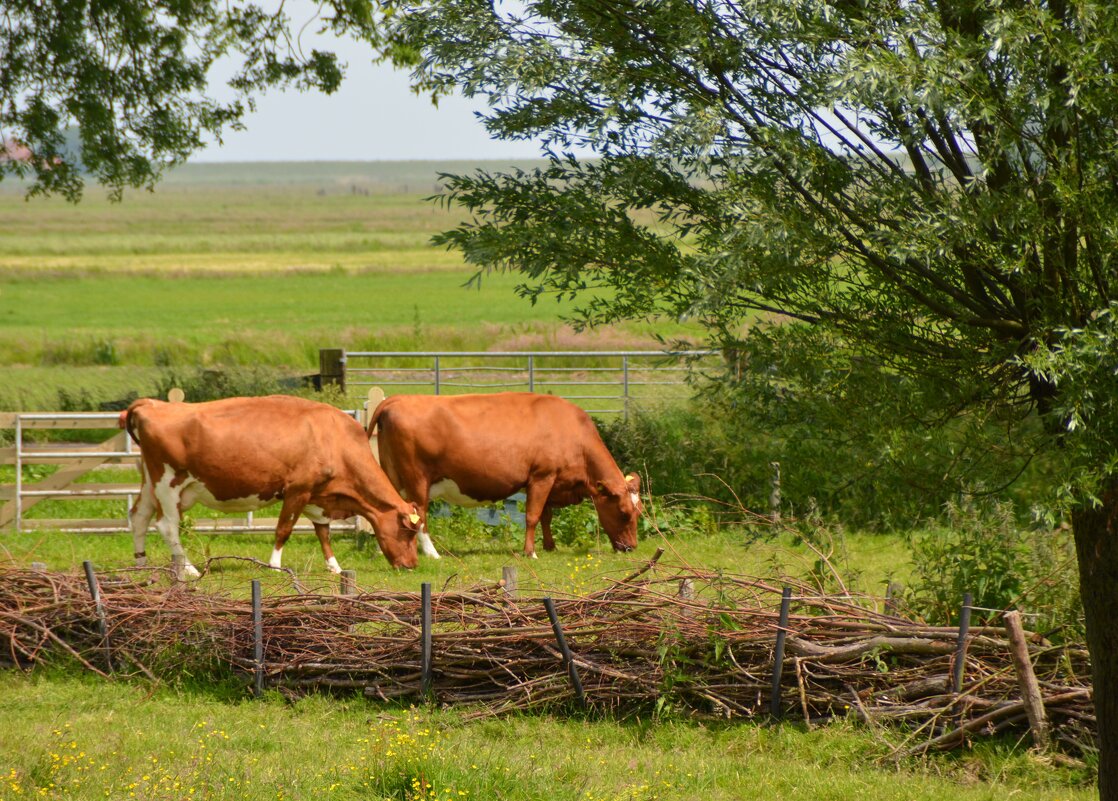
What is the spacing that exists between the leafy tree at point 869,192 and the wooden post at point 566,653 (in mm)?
2589

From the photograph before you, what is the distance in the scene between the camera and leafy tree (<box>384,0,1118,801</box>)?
5.27 m

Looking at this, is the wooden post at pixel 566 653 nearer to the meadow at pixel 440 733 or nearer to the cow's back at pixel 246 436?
the meadow at pixel 440 733

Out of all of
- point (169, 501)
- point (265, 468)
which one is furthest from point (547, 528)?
point (169, 501)

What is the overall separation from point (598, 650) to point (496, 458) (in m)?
6.44

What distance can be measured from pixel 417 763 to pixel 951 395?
3234 mm

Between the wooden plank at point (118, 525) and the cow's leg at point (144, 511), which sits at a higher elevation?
the cow's leg at point (144, 511)

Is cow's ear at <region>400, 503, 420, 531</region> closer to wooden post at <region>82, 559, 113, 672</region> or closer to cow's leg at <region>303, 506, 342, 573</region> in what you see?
cow's leg at <region>303, 506, 342, 573</region>

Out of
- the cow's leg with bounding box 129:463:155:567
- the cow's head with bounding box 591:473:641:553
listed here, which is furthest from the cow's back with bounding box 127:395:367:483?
the cow's head with bounding box 591:473:641:553

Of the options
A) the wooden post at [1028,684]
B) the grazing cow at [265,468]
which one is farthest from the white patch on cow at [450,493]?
the wooden post at [1028,684]

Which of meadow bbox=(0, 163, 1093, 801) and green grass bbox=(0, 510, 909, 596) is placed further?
green grass bbox=(0, 510, 909, 596)

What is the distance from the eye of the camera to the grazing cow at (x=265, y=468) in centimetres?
1344

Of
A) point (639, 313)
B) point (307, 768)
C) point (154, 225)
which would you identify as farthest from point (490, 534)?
point (154, 225)

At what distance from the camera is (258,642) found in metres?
9.20

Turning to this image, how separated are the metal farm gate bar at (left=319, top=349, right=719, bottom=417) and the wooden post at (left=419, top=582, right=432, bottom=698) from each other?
1297cm
